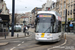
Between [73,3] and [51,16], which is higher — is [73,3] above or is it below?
above

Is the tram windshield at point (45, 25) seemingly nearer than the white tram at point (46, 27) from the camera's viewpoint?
No

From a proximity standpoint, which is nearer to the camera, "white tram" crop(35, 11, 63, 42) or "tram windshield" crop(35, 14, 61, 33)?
"white tram" crop(35, 11, 63, 42)

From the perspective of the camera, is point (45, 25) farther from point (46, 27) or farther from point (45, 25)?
point (46, 27)

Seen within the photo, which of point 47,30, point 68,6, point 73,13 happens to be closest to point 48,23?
point 47,30

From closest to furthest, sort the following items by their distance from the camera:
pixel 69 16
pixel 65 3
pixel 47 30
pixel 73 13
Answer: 1. pixel 47 30
2. pixel 73 13
3. pixel 69 16
4. pixel 65 3

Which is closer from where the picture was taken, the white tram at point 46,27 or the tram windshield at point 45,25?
the white tram at point 46,27

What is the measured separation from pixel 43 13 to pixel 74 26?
39.1 meters

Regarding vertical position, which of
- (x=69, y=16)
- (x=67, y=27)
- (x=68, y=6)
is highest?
(x=68, y=6)

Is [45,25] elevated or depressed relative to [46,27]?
elevated

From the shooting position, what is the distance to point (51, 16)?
16.1m

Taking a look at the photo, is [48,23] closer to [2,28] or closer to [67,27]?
[2,28]

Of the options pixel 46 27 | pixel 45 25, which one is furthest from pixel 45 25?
pixel 46 27

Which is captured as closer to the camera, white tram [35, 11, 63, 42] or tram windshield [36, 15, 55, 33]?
white tram [35, 11, 63, 42]

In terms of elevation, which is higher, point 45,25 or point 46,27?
point 45,25
